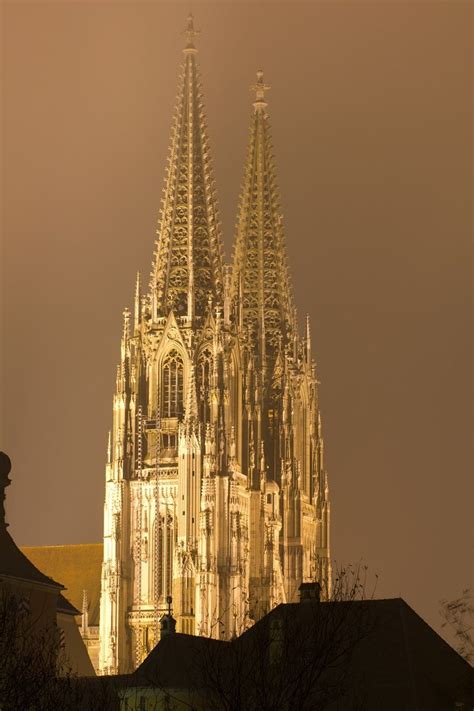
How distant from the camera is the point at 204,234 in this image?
138 metres

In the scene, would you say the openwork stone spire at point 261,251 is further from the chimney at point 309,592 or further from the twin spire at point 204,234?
the chimney at point 309,592

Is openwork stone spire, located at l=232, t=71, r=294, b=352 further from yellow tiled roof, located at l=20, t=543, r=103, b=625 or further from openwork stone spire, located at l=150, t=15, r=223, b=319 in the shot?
yellow tiled roof, located at l=20, t=543, r=103, b=625

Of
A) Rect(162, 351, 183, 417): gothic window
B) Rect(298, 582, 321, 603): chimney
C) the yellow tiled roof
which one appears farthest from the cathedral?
Rect(298, 582, 321, 603): chimney

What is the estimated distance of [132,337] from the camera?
449 ft

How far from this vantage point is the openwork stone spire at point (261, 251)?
5645 inches

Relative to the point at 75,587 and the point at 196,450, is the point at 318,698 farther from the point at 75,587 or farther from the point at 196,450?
the point at 75,587

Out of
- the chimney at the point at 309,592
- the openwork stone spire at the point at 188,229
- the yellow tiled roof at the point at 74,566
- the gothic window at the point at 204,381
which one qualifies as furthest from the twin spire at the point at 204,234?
the chimney at the point at 309,592

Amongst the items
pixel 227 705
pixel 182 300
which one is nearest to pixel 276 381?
pixel 182 300

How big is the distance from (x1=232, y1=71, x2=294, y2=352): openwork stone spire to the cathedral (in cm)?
8

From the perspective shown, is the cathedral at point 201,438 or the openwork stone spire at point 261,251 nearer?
the cathedral at point 201,438

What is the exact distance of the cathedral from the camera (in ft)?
433

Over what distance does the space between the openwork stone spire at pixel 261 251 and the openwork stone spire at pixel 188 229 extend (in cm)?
513

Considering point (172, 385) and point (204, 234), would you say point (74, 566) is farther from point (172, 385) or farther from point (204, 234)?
point (204, 234)

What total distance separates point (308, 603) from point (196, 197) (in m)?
65.2
